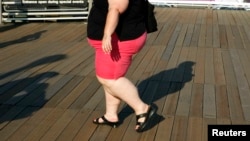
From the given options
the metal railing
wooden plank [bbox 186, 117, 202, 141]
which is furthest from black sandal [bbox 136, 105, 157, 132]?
the metal railing

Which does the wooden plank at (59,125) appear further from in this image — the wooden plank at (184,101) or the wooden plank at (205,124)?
the wooden plank at (205,124)

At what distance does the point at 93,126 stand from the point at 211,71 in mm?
2561

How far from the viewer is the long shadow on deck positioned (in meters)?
4.15

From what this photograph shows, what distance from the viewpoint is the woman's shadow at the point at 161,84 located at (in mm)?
4281

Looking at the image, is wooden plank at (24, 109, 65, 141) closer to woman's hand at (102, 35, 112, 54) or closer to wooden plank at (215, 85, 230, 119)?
woman's hand at (102, 35, 112, 54)

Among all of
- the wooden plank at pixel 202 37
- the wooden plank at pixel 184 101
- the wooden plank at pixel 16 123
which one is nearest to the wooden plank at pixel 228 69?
the wooden plank at pixel 184 101

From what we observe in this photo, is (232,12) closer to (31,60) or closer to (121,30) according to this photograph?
(31,60)

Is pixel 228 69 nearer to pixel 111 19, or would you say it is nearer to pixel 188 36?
pixel 188 36

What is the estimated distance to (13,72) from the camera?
5.65 meters

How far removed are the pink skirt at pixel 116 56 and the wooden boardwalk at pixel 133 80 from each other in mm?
612

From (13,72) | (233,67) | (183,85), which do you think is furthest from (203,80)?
(13,72)

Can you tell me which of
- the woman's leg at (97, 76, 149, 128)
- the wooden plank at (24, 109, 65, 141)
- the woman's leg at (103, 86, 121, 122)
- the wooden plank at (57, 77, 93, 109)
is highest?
the woman's leg at (97, 76, 149, 128)

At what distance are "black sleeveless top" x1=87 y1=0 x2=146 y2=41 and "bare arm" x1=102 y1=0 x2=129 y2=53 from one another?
0.39ft

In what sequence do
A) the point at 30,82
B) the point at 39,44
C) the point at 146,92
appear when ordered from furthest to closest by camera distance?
1. the point at 39,44
2. the point at 30,82
3. the point at 146,92
